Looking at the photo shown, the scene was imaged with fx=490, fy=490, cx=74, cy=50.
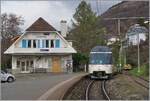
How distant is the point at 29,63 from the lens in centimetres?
7462

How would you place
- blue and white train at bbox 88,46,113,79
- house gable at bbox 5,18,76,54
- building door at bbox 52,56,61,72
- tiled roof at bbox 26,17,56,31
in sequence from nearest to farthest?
blue and white train at bbox 88,46,113,79
building door at bbox 52,56,61,72
house gable at bbox 5,18,76,54
tiled roof at bbox 26,17,56,31

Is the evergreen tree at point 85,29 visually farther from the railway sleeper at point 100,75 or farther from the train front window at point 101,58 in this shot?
the train front window at point 101,58

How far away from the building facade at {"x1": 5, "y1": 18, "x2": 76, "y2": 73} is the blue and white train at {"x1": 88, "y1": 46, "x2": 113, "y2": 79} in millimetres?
26498

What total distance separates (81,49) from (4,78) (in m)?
58.7

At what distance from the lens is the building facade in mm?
74062

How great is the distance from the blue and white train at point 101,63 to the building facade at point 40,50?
2650 cm

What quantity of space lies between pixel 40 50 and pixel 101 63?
29.5 metres

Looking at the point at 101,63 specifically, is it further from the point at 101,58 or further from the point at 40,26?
the point at 40,26

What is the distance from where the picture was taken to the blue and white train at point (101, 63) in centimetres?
4616

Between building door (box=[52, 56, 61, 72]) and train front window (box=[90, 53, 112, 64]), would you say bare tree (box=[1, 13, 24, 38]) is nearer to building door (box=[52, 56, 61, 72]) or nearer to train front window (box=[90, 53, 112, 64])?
building door (box=[52, 56, 61, 72])

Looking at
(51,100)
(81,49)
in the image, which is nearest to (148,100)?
(51,100)

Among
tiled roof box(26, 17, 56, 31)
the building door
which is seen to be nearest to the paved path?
the building door

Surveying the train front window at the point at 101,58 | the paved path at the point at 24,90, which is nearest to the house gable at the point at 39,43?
the train front window at the point at 101,58

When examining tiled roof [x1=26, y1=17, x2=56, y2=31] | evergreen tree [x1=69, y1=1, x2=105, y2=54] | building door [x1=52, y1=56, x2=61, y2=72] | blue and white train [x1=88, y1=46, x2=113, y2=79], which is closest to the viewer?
blue and white train [x1=88, y1=46, x2=113, y2=79]
